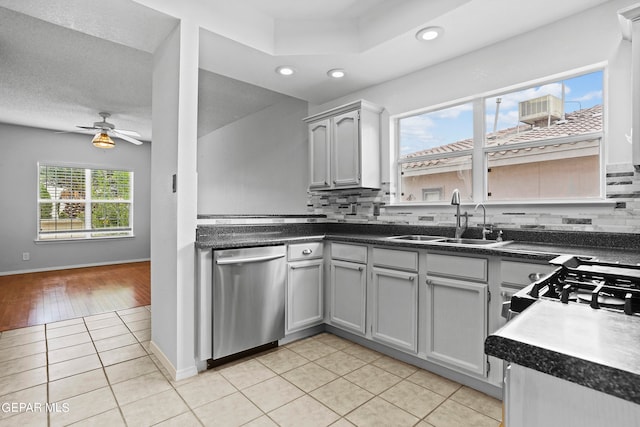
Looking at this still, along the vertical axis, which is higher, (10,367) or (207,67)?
(207,67)

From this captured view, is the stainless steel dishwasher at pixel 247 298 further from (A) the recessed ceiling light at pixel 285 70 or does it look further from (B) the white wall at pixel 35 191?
(B) the white wall at pixel 35 191

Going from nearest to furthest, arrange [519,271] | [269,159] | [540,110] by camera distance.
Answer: [519,271], [540,110], [269,159]

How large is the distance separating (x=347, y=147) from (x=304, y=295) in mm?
1507

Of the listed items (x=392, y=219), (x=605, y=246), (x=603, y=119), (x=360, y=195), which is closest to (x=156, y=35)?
(x=360, y=195)

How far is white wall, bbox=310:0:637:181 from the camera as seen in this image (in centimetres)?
207

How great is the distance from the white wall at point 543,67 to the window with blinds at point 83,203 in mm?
6083

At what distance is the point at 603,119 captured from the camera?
2.18 m

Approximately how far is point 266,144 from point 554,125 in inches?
118

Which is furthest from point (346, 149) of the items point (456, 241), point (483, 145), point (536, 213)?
point (536, 213)

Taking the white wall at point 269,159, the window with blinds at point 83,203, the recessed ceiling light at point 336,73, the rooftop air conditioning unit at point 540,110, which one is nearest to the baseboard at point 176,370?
the white wall at point 269,159

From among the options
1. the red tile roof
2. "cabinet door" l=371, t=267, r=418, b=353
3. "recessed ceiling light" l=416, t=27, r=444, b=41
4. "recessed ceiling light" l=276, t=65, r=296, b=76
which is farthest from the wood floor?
"recessed ceiling light" l=416, t=27, r=444, b=41

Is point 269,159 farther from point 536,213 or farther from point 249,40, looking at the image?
point 536,213

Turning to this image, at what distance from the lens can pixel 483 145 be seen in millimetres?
2770

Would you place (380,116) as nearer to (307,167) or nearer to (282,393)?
(307,167)
